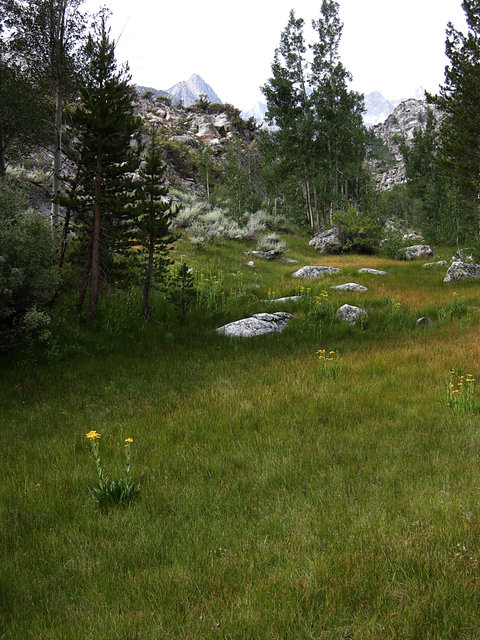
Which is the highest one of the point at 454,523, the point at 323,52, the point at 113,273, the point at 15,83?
the point at 323,52

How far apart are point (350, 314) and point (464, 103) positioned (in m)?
19.5

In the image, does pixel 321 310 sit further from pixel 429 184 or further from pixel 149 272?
pixel 429 184

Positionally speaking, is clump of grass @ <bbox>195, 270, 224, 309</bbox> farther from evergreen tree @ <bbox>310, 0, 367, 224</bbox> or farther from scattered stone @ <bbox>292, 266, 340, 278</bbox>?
evergreen tree @ <bbox>310, 0, 367, 224</bbox>

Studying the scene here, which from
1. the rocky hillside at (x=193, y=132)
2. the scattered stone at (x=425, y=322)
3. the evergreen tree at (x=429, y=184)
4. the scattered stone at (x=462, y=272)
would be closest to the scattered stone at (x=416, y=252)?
the evergreen tree at (x=429, y=184)

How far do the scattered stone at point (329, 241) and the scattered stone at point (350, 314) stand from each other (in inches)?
703

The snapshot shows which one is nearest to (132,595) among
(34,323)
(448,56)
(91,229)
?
(34,323)

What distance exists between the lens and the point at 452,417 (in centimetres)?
459

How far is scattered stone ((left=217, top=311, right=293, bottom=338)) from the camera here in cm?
969

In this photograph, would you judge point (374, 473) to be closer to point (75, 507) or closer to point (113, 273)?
point (75, 507)

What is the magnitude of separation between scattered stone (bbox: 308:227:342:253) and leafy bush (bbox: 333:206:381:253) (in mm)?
403

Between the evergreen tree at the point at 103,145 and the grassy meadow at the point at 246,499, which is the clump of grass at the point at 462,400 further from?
the evergreen tree at the point at 103,145

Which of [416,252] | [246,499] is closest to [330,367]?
[246,499]

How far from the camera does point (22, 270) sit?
24.5ft

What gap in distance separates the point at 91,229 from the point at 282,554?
9.75 metres
